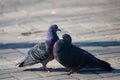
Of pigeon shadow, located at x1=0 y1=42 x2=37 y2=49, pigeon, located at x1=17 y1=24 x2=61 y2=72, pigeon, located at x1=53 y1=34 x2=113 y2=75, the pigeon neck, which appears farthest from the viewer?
pigeon shadow, located at x1=0 y1=42 x2=37 y2=49

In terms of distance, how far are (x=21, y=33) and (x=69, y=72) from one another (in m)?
2.79

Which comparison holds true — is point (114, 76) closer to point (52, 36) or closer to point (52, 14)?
point (52, 36)

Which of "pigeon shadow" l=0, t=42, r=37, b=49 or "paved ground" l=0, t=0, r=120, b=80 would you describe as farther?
"pigeon shadow" l=0, t=42, r=37, b=49

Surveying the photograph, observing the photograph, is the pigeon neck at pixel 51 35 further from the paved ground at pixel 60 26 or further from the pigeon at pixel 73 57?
the paved ground at pixel 60 26

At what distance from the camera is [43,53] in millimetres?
8344

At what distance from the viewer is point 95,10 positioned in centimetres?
1237

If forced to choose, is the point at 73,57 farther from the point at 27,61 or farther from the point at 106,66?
the point at 27,61

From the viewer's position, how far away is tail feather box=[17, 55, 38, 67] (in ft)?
27.8

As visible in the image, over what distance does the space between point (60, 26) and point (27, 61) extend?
2.77m

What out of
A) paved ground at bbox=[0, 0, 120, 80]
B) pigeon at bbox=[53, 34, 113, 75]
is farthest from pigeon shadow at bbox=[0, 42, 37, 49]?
pigeon at bbox=[53, 34, 113, 75]

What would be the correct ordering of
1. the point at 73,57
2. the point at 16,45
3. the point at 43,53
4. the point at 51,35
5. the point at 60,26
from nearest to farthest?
the point at 73,57 → the point at 43,53 → the point at 51,35 → the point at 16,45 → the point at 60,26

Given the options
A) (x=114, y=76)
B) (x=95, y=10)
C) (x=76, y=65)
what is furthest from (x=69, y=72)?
(x=95, y=10)

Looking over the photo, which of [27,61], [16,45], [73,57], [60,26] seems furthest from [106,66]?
[60,26]

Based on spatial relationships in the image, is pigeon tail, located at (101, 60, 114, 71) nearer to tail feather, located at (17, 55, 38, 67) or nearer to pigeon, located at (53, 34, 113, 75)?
pigeon, located at (53, 34, 113, 75)
